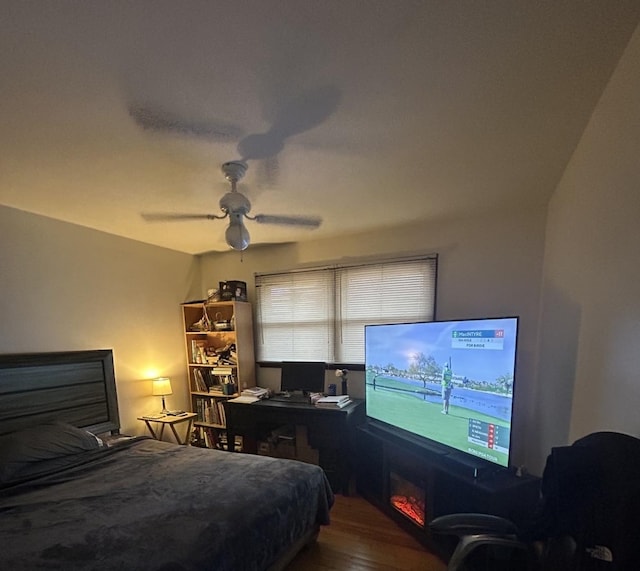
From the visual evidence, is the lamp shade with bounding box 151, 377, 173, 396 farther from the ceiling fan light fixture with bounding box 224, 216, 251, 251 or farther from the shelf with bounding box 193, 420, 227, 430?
the ceiling fan light fixture with bounding box 224, 216, 251, 251

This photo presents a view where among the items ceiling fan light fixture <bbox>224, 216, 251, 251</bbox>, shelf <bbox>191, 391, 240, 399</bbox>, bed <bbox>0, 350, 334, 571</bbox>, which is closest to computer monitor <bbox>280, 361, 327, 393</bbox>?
shelf <bbox>191, 391, 240, 399</bbox>

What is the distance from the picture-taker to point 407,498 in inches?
96.7

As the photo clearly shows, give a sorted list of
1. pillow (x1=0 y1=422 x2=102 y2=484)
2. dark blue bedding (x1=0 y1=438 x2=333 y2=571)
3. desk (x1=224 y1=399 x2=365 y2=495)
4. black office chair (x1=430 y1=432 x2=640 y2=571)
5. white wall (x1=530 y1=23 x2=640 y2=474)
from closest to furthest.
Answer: black office chair (x1=430 y1=432 x2=640 y2=571) < white wall (x1=530 y1=23 x2=640 y2=474) < dark blue bedding (x1=0 y1=438 x2=333 y2=571) < pillow (x1=0 y1=422 x2=102 y2=484) < desk (x1=224 y1=399 x2=365 y2=495)

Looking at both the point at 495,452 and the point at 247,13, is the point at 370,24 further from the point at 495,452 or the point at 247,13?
the point at 495,452

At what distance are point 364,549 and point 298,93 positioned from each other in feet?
9.16

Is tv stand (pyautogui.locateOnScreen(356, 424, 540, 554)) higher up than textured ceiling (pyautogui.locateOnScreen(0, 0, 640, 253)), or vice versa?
textured ceiling (pyautogui.locateOnScreen(0, 0, 640, 253))

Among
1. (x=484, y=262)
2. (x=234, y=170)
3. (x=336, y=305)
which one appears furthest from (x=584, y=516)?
(x=336, y=305)

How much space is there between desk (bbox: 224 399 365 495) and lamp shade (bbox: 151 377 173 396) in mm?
815

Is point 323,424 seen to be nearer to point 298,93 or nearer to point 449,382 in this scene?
point 449,382

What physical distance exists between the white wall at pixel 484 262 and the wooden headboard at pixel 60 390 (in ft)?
7.17

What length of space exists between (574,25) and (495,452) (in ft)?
6.71

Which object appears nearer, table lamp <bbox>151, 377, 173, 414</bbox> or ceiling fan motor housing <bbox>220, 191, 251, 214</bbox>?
ceiling fan motor housing <bbox>220, 191, 251, 214</bbox>

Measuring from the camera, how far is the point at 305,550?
221cm

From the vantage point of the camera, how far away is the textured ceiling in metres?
0.95
